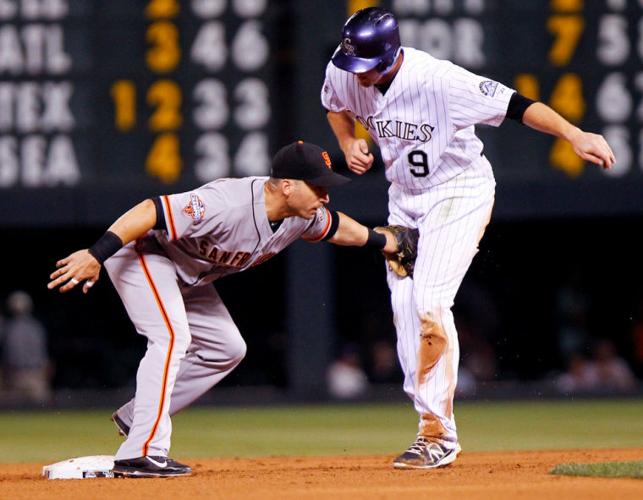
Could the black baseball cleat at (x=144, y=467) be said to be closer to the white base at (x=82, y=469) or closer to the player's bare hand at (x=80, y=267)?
the white base at (x=82, y=469)

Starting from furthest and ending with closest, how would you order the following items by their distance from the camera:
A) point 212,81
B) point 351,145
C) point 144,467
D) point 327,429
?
1. point 212,81
2. point 327,429
3. point 351,145
4. point 144,467

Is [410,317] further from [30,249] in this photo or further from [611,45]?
[30,249]

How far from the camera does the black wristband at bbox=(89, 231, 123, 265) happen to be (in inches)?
191

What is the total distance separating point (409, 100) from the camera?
5285mm

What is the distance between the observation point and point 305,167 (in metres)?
5.05

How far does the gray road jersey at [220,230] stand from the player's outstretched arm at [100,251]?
0.08m

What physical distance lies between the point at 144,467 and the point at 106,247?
814mm

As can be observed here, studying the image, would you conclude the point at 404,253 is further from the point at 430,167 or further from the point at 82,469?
the point at 82,469

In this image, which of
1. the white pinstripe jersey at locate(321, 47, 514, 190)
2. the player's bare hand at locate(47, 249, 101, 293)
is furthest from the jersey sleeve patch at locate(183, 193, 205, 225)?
the white pinstripe jersey at locate(321, 47, 514, 190)

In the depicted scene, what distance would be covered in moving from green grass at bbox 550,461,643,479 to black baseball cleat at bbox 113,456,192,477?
1403 millimetres

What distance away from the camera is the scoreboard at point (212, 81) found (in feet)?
32.6

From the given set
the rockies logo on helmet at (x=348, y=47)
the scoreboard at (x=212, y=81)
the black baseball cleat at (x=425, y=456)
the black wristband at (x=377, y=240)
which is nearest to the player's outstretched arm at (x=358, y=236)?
the black wristband at (x=377, y=240)

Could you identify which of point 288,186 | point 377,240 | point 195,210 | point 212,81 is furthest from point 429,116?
point 212,81

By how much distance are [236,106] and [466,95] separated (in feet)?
16.7
